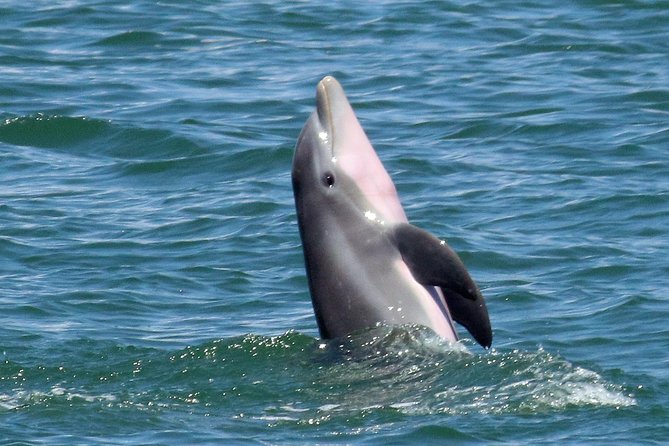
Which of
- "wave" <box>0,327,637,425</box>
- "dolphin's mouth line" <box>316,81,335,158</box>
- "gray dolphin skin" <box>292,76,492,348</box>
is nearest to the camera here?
"wave" <box>0,327,637,425</box>

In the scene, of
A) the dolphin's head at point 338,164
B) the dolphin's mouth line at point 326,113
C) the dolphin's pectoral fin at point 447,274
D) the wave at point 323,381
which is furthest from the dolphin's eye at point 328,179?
the wave at point 323,381

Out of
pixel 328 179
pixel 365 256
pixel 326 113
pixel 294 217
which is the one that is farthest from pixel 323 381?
pixel 294 217

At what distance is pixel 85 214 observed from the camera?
50.1ft

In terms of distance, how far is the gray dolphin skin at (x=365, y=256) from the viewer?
34.3ft

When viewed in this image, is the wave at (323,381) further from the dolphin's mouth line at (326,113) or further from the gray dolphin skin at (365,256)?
the dolphin's mouth line at (326,113)

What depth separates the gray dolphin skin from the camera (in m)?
10.5

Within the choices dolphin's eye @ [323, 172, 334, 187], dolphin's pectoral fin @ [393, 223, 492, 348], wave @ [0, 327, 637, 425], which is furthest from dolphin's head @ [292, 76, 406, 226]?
wave @ [0, 327, 637, 425]

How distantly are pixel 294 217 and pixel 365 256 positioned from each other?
4.65m

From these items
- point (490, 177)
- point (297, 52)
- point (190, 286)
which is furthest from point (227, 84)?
point (190, 286)

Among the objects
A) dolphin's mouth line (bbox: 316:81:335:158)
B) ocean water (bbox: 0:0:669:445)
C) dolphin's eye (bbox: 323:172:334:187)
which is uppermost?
dolphin's mouth line (bbox: 316:81:335:158)

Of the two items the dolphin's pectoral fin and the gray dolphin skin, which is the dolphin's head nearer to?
the gray dolphin skin

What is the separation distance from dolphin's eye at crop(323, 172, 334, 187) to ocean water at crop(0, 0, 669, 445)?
1.07 metres

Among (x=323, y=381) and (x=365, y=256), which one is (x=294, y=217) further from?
(x=323, y=381)

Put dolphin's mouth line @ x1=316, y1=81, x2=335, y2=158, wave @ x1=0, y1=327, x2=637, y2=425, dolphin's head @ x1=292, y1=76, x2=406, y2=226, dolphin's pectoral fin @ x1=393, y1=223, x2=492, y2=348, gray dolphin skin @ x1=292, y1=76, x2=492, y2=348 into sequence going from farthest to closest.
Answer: dolphin's mouth line @ x1=316, y1=81, x2=335, y2=158, dolphin's head @ x1=292, y1=76, x2=406, y2=226, gray dolphin skin @ x1=292, y1=76, x2=492, y2=348, dolphin's pectoral fin @ x1=393, y1=223, x2=492, y2=348, wave @ x1=0, y1=327, x2=637, y2=425
